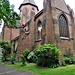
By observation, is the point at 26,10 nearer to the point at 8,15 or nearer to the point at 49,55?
the point at 8,15

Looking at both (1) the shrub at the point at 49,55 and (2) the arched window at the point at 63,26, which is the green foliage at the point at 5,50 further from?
(2) the arched window at the point at 63,26

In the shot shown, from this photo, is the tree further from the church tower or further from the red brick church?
the church tower

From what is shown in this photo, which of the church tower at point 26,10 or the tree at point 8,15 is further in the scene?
the church tower at point 26,10

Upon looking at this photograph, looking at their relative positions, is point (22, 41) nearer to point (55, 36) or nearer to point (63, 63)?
point (55, 36)

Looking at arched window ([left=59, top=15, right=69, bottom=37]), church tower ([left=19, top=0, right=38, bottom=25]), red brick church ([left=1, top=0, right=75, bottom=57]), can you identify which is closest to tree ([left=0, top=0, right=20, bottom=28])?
red brick church ([left=1, top=0, right=75, bottom=57])

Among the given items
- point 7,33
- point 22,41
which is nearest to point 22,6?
point 7,33

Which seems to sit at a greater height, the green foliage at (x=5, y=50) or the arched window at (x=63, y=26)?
the arched window at (x=63, y=26)

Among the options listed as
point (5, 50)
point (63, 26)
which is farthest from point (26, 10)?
point (63, 26)

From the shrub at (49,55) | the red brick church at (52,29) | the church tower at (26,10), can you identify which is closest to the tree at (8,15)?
the red brick church at (52,29)

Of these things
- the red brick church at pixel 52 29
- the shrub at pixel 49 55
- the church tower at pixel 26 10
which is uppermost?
the church tower at pixel 26 10

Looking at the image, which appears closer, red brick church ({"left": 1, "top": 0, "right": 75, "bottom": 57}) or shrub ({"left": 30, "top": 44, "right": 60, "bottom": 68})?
shrub ({"left": 30, "top": 44, "right": 60, "bottom": 68})

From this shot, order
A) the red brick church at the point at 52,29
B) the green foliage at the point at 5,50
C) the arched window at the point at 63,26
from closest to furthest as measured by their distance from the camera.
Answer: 1. the red brick church at the point at 52,29
2. the arched window at the point at 63,26
3. the green foliage at the point at 5,50

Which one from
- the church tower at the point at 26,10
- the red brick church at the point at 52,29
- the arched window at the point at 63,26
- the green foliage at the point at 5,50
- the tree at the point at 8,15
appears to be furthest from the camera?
the church tower at the point at 26,10

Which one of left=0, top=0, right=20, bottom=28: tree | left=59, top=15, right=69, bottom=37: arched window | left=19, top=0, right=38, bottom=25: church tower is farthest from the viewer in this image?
left=19, top=0, right=38, bottom=25: church tower
